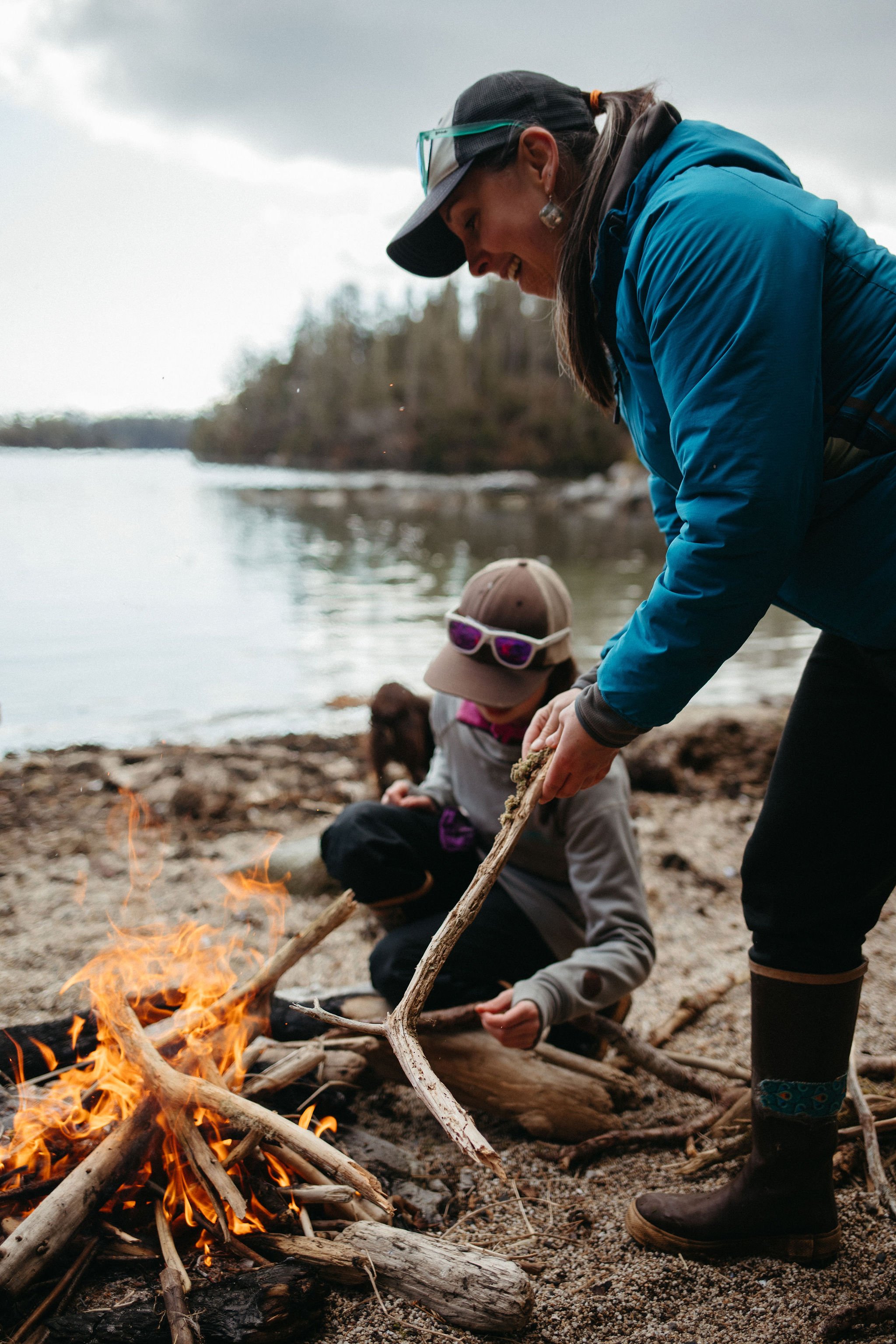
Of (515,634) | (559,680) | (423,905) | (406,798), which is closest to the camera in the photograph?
(515,634)

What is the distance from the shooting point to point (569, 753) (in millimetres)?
1561

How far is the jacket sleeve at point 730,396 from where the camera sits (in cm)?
126

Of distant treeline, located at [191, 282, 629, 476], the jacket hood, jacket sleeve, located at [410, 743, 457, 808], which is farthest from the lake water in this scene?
distant treeline, located at [191, 282, 629, 476]

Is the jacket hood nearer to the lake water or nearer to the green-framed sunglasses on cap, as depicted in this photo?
the green-framed sunglasses on cap

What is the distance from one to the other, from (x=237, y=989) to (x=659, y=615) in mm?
1543

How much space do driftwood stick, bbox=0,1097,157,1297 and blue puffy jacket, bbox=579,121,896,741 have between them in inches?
50.9

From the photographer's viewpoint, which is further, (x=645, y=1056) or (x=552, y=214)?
(x=645, y=1056)

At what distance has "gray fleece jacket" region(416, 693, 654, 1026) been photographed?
7.21 ft

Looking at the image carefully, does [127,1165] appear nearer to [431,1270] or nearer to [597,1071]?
[431,1270]

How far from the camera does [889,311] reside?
1346mm

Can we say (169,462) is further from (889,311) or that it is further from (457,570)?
(889,311)

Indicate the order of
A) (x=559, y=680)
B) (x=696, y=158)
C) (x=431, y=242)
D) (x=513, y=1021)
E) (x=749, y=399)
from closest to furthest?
1. (x=749, y=399)
2. (x=696, y=158)
3. (x=431, y=242)
4. (x=513, y=1021)
5. (x=559, y=680)

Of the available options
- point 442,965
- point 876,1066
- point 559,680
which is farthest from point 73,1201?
point 876,1066

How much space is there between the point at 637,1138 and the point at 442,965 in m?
1.02
